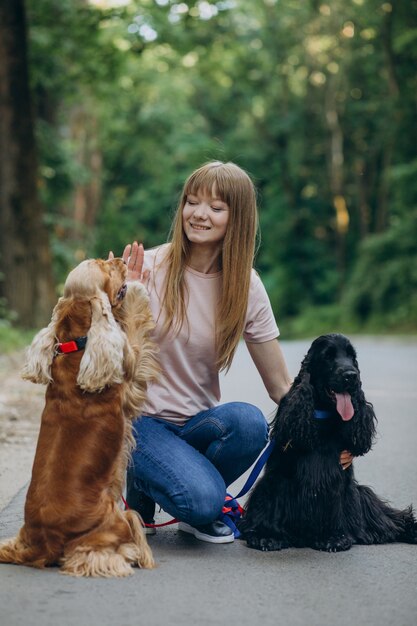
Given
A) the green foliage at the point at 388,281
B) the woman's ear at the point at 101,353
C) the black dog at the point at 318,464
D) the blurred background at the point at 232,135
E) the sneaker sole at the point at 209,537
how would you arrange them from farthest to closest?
the green foliage at the point at 388,281, the blurred background at the point at 232,135, the sneaker sole at the point at 209,537, the black dog at the point at 318,464, the woman's ear at the point at 101,353

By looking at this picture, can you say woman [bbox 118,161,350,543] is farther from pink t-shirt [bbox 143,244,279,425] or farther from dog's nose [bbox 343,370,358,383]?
dog's nose [bbox 343,370,358,383]

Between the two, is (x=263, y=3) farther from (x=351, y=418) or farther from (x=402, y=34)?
(x=351, y=418)

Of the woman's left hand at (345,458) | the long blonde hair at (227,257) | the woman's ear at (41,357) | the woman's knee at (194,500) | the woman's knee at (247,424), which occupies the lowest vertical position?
the woman's knee at (194,500)

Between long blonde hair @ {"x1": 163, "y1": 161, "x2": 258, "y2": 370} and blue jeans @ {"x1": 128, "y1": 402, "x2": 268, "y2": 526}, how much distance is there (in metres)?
0.33

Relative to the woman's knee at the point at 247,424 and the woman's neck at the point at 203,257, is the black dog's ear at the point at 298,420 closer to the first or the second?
the woman's knee at the point at 247,424

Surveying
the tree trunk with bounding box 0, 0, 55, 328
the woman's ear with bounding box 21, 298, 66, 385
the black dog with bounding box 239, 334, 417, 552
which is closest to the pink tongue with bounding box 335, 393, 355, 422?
the black dog with bounding box 239, 334, 417, 552

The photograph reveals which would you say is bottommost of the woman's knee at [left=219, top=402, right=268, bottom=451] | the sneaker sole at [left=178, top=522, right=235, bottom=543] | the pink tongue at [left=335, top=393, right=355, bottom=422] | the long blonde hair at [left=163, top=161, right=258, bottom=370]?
the sneaker sole at [left=178, top=522, right=235, bottom=543]

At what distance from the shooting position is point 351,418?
450cm

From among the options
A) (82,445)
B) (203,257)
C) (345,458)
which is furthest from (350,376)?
(82,445)

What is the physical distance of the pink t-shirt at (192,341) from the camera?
15.6 ft

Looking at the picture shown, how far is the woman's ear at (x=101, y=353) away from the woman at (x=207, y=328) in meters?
0.69

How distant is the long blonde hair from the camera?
186 inches

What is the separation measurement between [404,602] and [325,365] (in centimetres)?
129

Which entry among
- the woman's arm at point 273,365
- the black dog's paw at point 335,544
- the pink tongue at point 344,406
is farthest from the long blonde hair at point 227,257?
the black dog's paw at point 335,544
